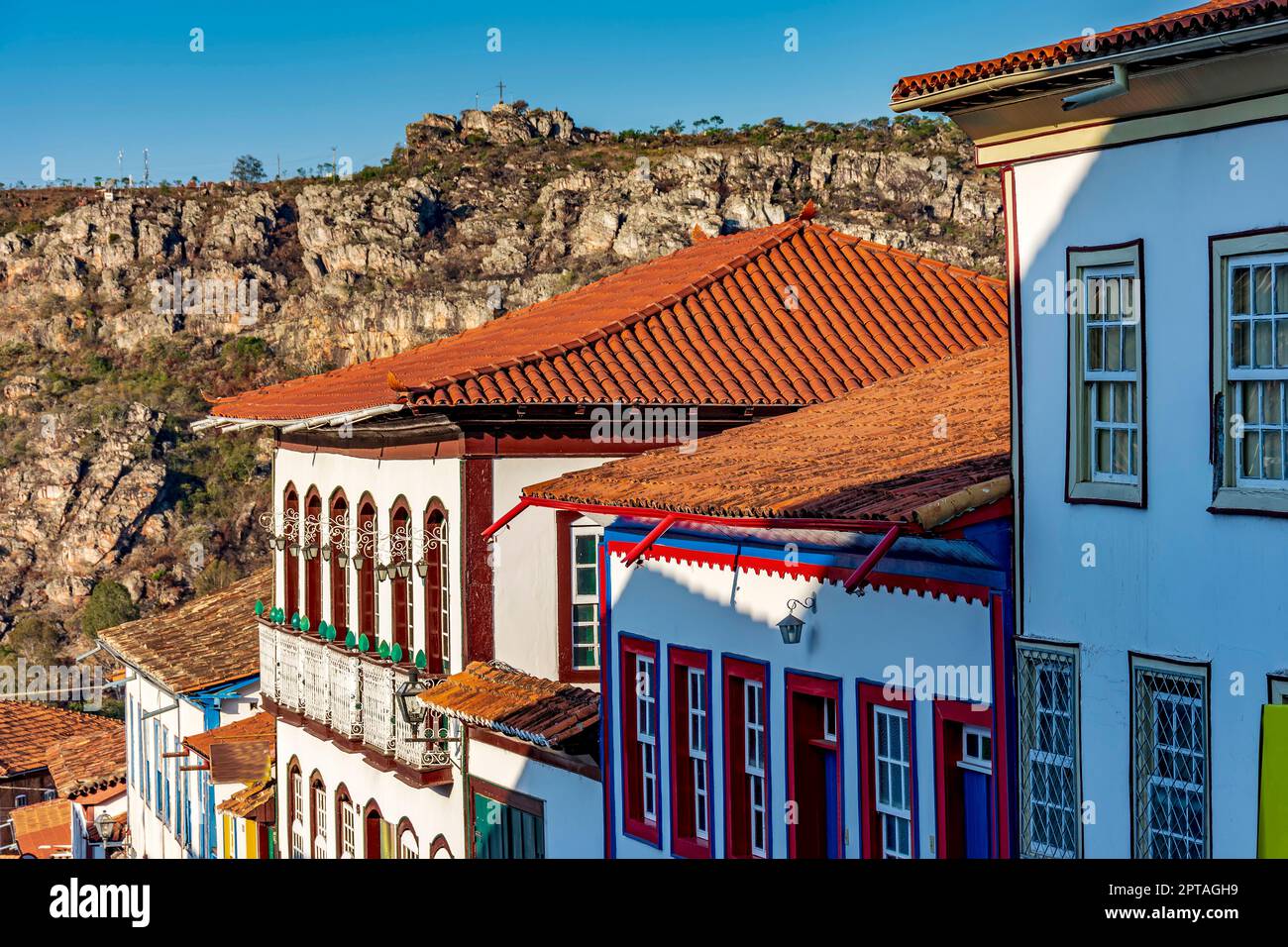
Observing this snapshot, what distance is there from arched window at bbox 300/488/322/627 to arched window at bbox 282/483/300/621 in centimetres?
31

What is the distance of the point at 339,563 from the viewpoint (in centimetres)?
2341

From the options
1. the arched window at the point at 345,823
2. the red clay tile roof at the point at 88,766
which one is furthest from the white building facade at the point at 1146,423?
the red clay tile roof at the point at 88,766

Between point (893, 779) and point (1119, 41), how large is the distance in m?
5.10

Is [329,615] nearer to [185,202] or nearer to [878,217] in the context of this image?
[878,217]

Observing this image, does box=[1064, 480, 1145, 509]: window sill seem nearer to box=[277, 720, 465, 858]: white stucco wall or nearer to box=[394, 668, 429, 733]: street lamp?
box=[277, 720, 465, 858]: white stucco wall

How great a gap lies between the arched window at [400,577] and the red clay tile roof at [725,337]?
1508 millimetres

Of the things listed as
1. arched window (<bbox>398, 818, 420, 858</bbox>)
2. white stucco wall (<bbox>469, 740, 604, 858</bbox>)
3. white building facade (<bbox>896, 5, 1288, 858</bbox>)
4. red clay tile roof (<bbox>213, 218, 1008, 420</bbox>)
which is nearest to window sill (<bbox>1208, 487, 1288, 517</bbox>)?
white building facade (<bbox>896, 5, 1288, 858</bbox>)

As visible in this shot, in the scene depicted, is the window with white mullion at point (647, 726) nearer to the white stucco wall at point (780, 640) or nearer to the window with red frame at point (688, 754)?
the white stucco wall at point (780, 640)

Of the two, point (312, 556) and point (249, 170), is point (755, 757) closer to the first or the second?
point (312, 556)

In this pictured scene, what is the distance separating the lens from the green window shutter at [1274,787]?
5.90 metres

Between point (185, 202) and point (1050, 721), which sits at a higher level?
point (185, 202)

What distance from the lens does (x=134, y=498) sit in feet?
276
